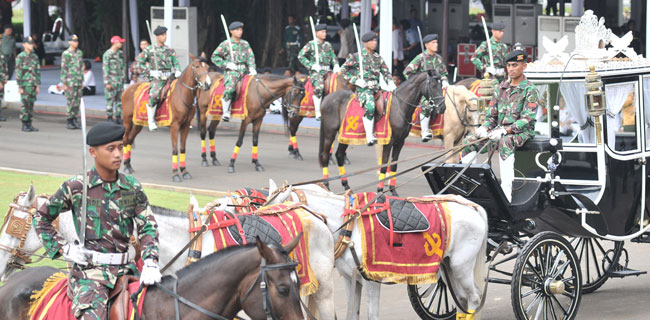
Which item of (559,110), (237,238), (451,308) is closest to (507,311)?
(451,308)

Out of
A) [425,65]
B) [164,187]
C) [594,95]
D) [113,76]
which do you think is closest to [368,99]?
[425,65]

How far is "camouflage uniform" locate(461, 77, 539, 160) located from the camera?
9.75 meters

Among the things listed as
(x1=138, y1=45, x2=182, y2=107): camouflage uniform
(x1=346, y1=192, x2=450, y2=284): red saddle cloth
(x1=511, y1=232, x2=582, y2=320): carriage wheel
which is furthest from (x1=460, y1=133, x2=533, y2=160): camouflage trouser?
(x1=138, y1=45, x2=182, y2=107): camouflage uniform

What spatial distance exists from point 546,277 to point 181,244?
343cm

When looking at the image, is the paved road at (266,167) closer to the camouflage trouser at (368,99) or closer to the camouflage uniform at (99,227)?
the camouflage trouser at (368,99)

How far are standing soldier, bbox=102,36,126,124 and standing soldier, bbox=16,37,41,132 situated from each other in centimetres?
186

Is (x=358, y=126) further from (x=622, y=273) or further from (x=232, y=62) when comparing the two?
(x=622, y=273)

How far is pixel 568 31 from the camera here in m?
23.2

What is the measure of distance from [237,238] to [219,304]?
5.69ft

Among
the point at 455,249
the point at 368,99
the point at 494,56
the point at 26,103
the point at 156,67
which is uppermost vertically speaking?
the point at 494,56

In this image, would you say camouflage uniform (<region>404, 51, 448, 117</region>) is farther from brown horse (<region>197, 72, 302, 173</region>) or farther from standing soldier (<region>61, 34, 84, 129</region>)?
standing soldier (<region>61, 34, 84, 129</region>)

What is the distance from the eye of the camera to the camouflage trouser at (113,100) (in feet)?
79.2

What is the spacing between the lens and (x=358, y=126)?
54.7ft

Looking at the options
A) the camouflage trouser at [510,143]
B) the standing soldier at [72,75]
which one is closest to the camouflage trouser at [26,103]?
the standing soldier at [72,75]
